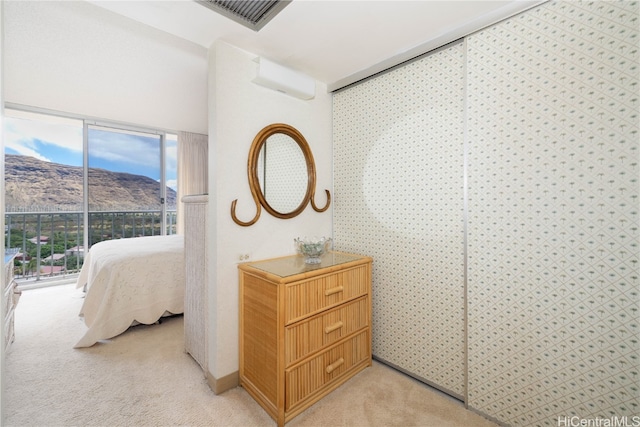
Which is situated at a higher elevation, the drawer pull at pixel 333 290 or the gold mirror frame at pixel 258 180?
the gold mirror frame at pixel 258 180

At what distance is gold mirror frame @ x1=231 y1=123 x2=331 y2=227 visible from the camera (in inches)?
75.5

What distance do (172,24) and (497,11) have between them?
6.09 feet

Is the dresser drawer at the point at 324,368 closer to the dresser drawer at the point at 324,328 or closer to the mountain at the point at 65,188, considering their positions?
the dresser drawer at the point at 324,328

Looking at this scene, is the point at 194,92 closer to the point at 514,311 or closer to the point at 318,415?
the point at 318,415

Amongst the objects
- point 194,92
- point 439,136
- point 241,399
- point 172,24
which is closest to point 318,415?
point 241,399

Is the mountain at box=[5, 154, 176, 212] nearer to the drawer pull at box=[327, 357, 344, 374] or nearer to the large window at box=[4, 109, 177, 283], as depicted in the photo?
the large window at box=[4, 109, 177, 283]

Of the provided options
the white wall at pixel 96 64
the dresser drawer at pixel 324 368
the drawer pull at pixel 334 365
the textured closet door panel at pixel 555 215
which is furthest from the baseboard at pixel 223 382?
the white wall at pixel 96 64

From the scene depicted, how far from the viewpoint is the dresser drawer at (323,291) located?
1587mm

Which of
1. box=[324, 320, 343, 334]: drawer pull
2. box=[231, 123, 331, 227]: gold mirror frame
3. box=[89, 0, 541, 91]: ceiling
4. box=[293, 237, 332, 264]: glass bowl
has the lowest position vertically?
box=[324, 320, 343, 334]: drawer pull

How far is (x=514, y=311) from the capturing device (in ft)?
4.92

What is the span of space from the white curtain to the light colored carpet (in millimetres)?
2982

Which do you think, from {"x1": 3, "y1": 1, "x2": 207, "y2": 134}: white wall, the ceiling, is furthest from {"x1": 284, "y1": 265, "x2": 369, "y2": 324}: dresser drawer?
{"x1": 3, "y1": 1, "x2": 207, "y2": 134}: white wall

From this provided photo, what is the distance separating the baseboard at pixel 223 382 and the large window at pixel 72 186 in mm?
3816

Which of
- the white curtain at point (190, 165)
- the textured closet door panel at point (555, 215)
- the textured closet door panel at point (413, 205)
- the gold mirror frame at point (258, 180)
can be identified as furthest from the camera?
the white curtain at point (190, 165)
